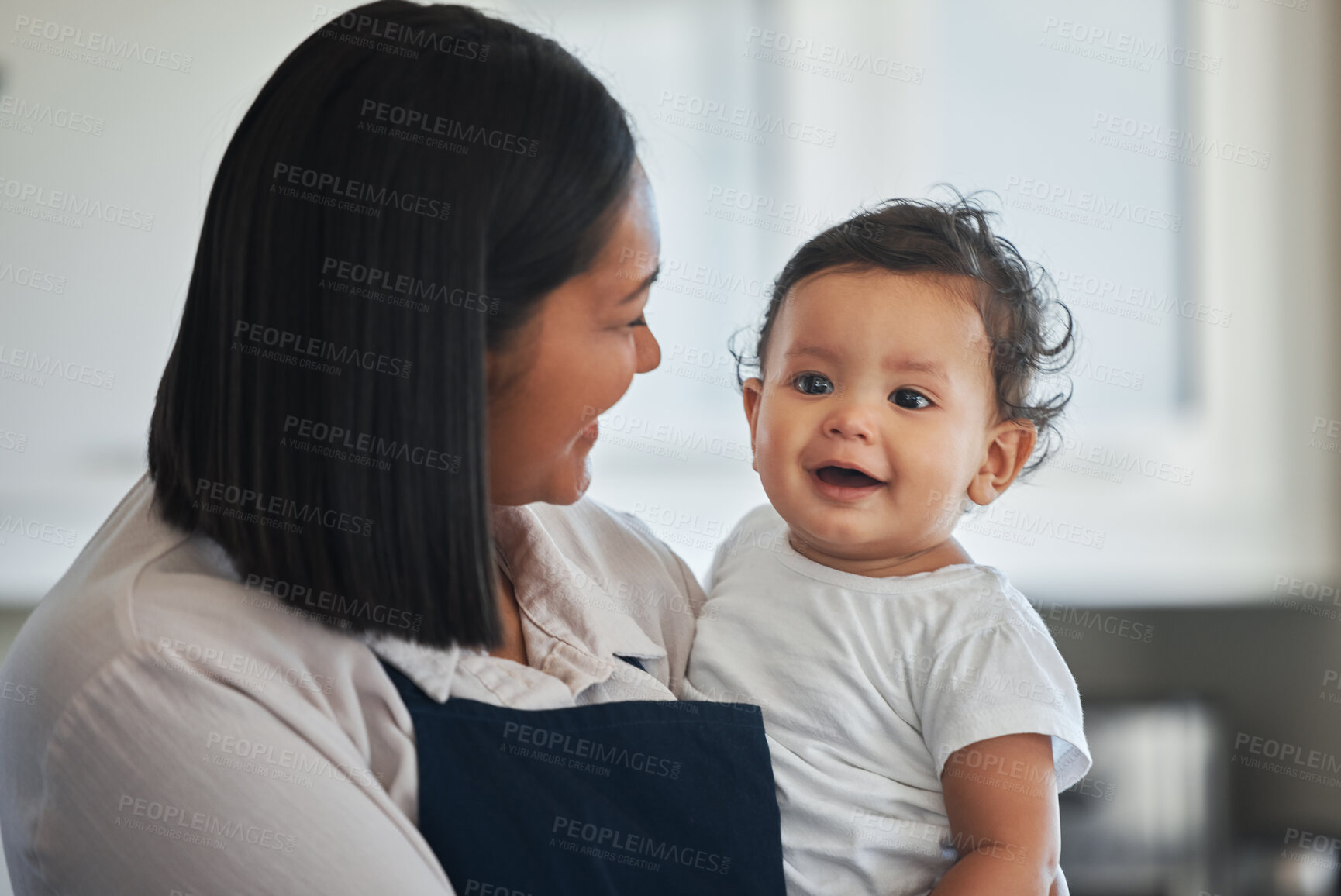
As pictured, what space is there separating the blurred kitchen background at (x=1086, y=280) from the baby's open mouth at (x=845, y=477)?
1589 mm

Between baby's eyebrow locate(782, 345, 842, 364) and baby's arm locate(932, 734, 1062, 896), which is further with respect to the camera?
baby's eyebrow locate(782, 345, 842, 364)

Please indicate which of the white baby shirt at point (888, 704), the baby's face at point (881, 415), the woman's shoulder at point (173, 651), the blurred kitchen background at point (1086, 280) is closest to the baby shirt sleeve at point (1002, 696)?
the white baby shirt at point (888, 704)

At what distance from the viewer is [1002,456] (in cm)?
113

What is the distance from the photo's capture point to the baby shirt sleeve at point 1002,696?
3.08ft

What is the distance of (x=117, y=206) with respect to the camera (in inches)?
97.3

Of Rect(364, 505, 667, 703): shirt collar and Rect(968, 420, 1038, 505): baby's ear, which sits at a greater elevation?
Rect(968, 420, 1038, 505): baby's ear

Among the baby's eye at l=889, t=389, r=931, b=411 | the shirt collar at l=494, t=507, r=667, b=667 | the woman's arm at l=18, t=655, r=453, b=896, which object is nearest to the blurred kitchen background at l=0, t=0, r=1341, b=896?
the shirt collar at l=494, t=507, r=667, b=667

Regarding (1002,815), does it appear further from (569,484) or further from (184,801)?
(184,801)

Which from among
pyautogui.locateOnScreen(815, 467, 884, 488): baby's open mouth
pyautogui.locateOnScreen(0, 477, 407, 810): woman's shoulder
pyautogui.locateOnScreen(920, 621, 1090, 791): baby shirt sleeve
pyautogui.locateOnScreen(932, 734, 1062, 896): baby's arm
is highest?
pyautogui.locateOnScreen(815, 467, 884, 488): baby's open mouth

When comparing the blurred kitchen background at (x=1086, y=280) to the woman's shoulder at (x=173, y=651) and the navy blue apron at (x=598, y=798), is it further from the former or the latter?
the woman's shoulder at (x=173, y=651)

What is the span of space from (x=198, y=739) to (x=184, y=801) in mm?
39

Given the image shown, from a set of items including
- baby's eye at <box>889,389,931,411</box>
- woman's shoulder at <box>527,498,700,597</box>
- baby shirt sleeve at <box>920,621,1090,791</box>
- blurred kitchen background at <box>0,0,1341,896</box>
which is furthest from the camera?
blurred kitchen background at <box>0,0,1341,896</box>

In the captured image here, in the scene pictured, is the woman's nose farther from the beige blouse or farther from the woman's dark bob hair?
the beige blouse

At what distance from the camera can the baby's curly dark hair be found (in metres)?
1.08
